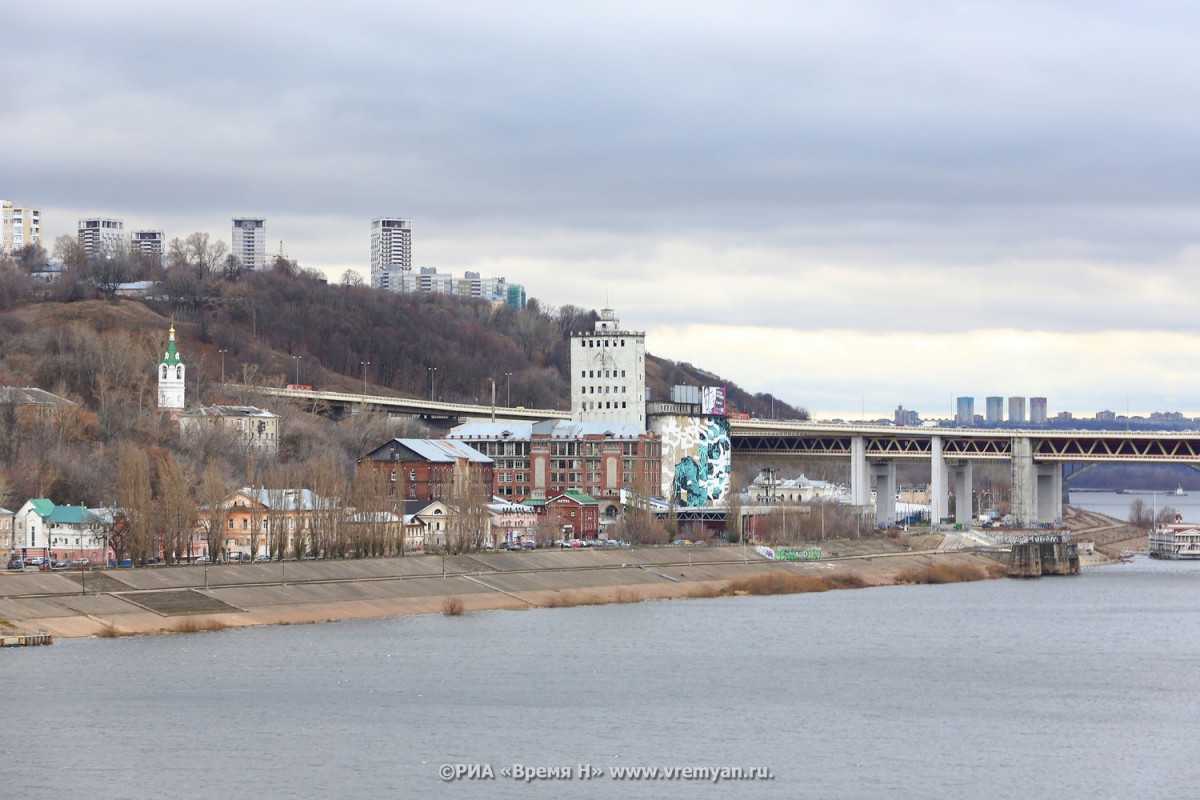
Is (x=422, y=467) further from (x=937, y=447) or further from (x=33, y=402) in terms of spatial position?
A: (x=937, y=447)

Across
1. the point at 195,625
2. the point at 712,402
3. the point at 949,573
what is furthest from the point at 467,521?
the point at 712,402

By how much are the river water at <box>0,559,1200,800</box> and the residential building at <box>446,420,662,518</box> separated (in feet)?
173

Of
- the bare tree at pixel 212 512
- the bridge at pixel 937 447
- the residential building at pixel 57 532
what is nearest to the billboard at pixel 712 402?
the bridge at pixel 937 447

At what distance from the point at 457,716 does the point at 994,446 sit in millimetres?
112114

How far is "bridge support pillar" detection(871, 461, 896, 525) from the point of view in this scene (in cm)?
16650

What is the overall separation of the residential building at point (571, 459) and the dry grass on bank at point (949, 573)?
79.4 ft

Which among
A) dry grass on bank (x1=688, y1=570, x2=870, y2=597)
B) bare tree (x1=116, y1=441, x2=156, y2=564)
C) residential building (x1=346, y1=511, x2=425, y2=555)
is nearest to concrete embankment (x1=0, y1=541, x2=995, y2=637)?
dry grass on bank (x1=688, y1=570, x2=870, y2=597)

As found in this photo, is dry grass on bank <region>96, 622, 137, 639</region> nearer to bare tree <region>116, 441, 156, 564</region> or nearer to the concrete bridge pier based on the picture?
bare tree <region>116, 441, 156, 564</region>

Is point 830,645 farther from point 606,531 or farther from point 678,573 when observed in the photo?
point 606,531

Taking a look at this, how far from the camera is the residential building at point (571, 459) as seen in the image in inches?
5556

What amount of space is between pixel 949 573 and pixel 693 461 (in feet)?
89.4

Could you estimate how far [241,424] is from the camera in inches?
5369

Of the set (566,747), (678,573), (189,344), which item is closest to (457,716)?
(566,747)

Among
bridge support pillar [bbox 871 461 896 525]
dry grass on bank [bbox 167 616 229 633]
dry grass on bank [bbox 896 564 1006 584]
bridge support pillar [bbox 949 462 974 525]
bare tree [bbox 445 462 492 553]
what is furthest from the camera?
bridge support pillar [bbox 871 461 896 525]
